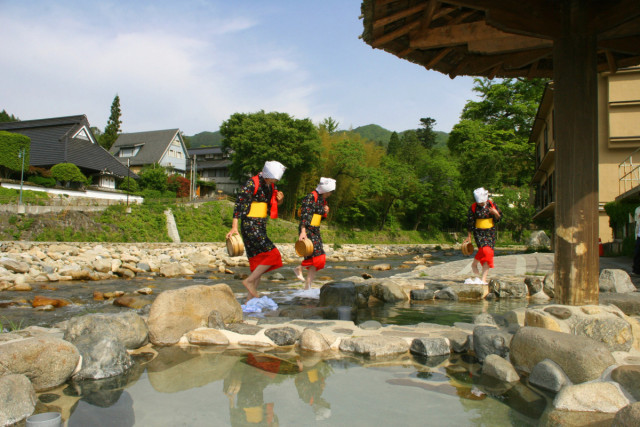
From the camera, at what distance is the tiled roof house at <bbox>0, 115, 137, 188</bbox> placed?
3591 cm

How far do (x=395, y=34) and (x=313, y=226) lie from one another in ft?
11.5

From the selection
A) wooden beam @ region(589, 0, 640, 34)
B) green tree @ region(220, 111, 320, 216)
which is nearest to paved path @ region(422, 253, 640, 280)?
wooden beam @ region(589, 0, 640, 34)

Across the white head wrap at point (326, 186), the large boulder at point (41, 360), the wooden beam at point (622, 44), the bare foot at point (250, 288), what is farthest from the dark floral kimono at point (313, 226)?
the large boulder at point (41, 360)

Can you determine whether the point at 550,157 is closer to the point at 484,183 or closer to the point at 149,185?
the point at 484,183

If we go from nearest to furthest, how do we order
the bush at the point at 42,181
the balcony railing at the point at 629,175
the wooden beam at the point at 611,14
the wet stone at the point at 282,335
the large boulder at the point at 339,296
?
the wooden beam at the point at 611,14 < the wet stone at the point at 282,335 < the large boulder at the point at 339,296 < the balcony railing at the point at 629,175 < the bush at the point at 42,181

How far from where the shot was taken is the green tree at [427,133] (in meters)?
81.7

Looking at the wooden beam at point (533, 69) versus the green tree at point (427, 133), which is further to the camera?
the green tree at point (427, 133)

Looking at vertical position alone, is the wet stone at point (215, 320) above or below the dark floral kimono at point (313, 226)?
below

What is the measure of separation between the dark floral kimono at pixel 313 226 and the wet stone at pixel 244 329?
109 inches

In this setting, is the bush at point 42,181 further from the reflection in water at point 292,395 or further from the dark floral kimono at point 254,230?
the reflection in water at point 292,395

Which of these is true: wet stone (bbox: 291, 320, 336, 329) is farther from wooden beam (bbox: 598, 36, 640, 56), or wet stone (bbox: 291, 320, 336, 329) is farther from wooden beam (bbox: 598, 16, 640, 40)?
wooden beam (bbox: 598, 36, 640, 56)

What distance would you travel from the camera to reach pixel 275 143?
3819 cm

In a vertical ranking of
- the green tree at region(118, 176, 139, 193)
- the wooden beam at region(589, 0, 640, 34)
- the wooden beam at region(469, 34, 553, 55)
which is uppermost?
the green tree at region(118, 176, 139, 193)

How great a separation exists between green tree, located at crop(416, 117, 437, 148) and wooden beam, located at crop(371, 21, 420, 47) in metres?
78.8
